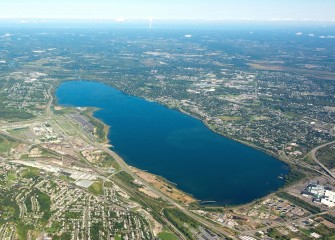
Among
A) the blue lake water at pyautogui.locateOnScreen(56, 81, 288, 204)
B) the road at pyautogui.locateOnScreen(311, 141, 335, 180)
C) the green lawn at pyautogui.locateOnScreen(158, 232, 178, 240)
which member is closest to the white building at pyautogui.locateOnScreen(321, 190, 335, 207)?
the blue lake water at pyautogui.locateOnScreen(56, 81, 288, 204)

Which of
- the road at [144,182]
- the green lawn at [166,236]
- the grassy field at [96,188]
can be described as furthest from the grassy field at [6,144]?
the green lawn at [166,236]

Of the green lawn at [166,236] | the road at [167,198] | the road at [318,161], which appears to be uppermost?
the road at [318,161]

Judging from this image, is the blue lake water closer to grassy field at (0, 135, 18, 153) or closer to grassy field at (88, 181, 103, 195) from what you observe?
grassy field at (88, 181, 103, 195)

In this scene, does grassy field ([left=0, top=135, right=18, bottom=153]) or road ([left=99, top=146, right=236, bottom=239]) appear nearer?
road ([left=99, top=146, right=236, bottom=239])

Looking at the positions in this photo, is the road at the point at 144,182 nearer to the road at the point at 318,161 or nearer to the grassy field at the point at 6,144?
the grassy field at the point at 6,144

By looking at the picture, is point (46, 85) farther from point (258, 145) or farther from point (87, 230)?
point (87, 230)

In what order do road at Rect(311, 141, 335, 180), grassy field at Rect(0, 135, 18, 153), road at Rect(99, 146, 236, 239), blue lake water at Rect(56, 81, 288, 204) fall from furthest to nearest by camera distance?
grassy field at Rect(0, 135, 18, 153) → road at Rect(311, 141, 335, 180) → blue lake water at Rect(56, 81, 288, 204) → road at Rect(99, 146, 236, 239)

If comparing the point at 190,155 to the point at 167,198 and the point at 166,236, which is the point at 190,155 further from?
the point at 166,236

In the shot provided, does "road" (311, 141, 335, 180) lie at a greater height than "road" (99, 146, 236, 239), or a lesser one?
greater

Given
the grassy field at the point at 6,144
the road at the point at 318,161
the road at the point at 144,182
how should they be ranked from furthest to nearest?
the grassy field at the point at 6,144
the road at the point at 318,161
the road at the point at 144,182

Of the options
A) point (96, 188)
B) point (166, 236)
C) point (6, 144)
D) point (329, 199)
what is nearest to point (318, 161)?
point (329, 199)
